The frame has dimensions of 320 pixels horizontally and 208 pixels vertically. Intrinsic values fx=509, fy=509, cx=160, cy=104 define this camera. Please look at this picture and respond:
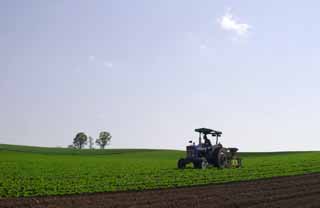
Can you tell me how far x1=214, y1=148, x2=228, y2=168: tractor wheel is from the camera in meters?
32.0

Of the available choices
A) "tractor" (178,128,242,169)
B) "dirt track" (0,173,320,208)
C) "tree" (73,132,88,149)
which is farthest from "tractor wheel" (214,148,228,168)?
"tree" (73,132,88,149)

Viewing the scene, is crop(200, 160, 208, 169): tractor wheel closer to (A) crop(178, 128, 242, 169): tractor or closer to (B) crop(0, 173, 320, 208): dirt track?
(A) crop(178, 128, 242, 169): tractor

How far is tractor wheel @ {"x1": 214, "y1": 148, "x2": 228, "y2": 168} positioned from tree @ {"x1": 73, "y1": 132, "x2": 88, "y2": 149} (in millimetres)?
125543

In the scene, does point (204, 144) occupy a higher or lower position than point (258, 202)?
higher

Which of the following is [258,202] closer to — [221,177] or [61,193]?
[61,193]

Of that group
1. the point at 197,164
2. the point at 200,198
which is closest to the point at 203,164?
the point at 197,164

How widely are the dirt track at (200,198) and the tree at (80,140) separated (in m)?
138

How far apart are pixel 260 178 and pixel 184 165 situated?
8.19 meters

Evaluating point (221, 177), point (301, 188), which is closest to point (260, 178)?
point (221, 177)

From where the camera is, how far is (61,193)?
17.3 meters

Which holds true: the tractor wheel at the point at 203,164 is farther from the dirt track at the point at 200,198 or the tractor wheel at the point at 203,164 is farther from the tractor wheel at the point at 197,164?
the dirt track at the point at 200,198

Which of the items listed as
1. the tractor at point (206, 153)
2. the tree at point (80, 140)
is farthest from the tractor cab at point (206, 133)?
the tree at point (80, 140)

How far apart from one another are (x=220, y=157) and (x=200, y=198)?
52.8 feet

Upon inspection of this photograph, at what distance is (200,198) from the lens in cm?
1641
